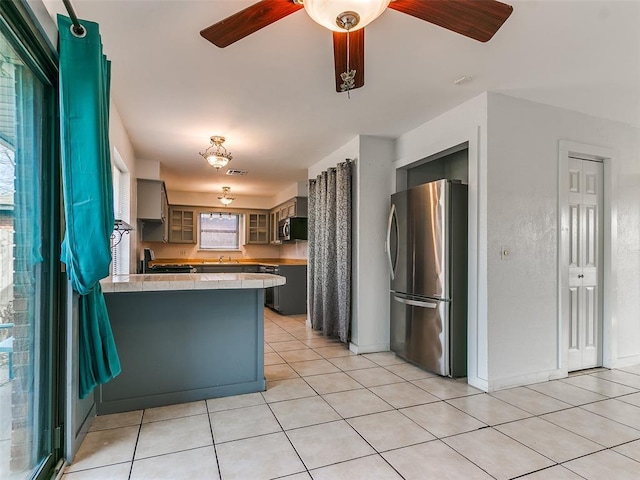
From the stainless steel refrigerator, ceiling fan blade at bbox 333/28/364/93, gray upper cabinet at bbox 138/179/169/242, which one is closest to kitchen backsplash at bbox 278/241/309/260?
gray upper cabinet at bbox 138/179/169/242

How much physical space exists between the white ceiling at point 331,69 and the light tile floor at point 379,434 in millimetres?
2424

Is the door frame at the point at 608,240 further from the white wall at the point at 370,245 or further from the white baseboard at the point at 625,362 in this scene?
the white wall at the point at 370,245

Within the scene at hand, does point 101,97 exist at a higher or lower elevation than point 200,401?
higher

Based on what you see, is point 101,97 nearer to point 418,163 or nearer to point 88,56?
point 88,56

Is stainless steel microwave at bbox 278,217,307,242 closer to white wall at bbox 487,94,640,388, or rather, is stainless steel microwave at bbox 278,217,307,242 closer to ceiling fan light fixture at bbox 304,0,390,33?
white wall at bbox 487,94,640,388

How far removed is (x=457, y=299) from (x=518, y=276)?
535 millimetres

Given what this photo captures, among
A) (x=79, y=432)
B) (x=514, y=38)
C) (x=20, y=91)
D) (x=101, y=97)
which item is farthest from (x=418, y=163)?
(x=79, y=432)

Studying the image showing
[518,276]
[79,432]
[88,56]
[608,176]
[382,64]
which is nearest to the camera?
[88,56]

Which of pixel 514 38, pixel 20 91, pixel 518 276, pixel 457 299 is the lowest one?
pixel 457 299

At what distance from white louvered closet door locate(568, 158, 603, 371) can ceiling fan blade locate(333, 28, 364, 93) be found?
2632mm

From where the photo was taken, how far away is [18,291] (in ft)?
5.09

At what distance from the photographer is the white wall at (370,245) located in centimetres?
419

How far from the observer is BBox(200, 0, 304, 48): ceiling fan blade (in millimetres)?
1598

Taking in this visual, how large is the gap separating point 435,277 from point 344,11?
246 centimetres
